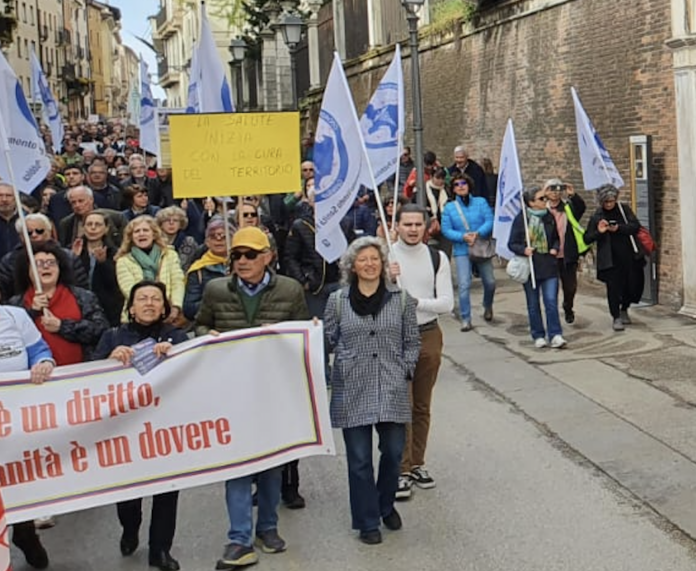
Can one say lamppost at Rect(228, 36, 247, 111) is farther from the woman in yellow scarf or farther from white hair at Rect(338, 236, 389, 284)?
white hair at Rect(338, 236, 389, 284)

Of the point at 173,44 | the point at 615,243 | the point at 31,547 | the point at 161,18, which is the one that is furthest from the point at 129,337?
the point at 161,18

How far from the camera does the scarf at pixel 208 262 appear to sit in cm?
765

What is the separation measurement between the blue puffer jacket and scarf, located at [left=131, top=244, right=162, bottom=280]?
16.4ft

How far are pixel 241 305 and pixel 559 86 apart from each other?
10367mm

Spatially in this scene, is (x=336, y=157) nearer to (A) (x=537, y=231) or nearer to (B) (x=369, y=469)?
(B) (x=369, y=469)

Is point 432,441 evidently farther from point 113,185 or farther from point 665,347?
point 113,185

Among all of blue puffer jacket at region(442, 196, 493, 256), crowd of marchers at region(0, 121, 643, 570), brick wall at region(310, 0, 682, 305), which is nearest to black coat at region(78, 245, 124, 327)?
crowd of marchers at region(0, 121, 643, 570)

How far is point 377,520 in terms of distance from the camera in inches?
237

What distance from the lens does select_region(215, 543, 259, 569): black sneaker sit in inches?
225

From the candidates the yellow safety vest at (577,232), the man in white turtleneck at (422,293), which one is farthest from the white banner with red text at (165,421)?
the yellow safety vest at (577,232)

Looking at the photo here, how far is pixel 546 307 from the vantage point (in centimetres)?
1105

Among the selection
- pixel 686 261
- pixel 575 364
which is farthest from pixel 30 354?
pixel 686 261

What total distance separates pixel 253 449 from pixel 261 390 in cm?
31

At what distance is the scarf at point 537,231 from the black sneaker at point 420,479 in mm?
4532
